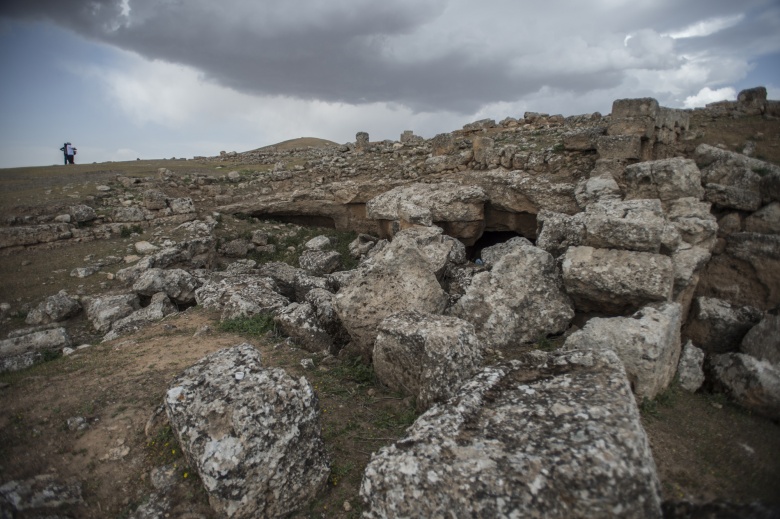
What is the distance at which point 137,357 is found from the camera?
659 cm

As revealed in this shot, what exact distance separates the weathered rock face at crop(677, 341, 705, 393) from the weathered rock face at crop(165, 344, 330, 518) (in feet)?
17.1

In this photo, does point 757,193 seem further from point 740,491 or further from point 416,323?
point 416,323

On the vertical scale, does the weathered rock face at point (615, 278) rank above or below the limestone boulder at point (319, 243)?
below

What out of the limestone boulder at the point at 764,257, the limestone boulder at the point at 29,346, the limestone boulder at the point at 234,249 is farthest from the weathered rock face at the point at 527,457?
the limestone boulder at the point at 234,249

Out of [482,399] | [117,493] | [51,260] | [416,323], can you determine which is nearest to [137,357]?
[117,493]

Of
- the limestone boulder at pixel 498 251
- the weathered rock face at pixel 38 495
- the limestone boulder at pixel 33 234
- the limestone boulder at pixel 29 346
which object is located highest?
the limestone boulder at pixel 33 234

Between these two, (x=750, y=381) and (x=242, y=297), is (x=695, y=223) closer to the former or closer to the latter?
(x=750, y=381)

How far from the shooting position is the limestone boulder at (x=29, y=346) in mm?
7953

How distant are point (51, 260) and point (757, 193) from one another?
61.0ft

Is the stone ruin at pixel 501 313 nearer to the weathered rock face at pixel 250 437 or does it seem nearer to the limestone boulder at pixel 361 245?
the weathered rock face at pixel 250 437

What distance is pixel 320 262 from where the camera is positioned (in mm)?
12812

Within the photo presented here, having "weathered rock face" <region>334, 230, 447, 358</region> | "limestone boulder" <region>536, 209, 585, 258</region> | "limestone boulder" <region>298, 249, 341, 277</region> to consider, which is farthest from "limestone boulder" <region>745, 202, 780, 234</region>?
"limestone boulder" <region>298, 249, 341, 277</region>

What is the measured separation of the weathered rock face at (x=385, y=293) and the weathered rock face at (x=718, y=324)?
4440mm

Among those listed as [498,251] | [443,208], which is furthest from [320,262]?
[498,251]
